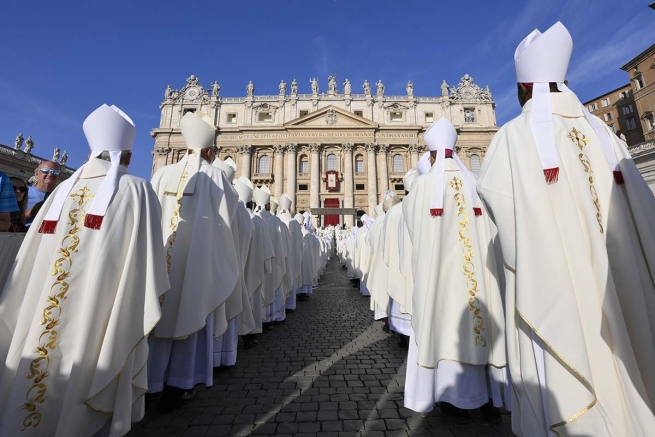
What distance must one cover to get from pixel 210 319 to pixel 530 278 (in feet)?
9.05

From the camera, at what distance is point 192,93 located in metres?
41.1

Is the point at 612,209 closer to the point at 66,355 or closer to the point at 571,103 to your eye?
the point at 571,103

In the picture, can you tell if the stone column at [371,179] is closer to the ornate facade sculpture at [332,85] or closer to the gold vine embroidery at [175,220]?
the ornate facade sculpture at [332,85]

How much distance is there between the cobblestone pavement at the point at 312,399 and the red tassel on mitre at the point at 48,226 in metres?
1.59

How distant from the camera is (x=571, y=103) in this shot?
5.80 feet

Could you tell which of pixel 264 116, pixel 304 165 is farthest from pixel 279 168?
pixel 264 116

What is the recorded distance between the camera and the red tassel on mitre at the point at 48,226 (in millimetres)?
1952

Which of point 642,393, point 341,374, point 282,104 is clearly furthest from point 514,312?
point 282,104

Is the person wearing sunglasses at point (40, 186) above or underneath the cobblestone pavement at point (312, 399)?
above

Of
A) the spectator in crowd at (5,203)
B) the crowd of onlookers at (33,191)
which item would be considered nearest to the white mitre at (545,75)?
the spectator in crowd at (5,203)

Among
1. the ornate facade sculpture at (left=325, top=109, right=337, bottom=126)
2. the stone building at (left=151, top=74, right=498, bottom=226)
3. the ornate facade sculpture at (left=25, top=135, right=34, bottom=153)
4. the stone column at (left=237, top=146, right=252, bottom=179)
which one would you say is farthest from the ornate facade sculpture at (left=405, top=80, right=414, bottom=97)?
the ornate facade sculpture at (left=25, top=135, right=34, bottom=153)

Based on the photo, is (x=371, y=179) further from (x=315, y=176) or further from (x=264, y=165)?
(x=264, y=165)

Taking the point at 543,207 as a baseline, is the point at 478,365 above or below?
below

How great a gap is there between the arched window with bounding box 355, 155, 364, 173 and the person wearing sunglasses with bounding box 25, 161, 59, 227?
35.8m
